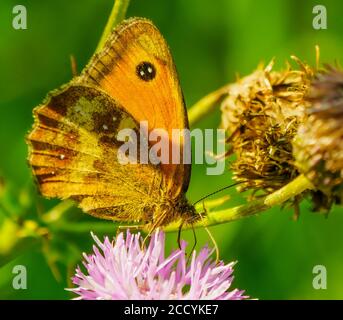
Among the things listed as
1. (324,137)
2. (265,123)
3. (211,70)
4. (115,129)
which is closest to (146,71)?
(115,129)

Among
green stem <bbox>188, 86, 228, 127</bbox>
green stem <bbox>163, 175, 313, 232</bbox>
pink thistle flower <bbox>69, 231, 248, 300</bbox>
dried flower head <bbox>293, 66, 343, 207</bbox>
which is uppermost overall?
green stem <bbox>188, 86, 228, 127</bbox>

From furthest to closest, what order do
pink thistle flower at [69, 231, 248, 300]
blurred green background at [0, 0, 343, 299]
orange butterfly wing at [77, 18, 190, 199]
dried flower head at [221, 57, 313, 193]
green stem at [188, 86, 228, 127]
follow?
blurred green background at [0, 0, 343, 299] → green stem at [188, 86, 228, 127] → dried flower head at [221, 57, 313, 193] → orange butterfly wing at [77, 18, 190, 199] → pink thistle flower at [69, 231, 248, 300]

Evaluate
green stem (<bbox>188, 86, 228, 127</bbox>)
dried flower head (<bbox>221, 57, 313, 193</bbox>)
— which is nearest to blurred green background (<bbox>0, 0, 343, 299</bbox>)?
dried flower head (<bbox>221, 57, 313, 193</bbox>)

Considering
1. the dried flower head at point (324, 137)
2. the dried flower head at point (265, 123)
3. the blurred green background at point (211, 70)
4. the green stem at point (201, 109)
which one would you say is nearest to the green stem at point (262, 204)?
the dried flower head at point (324, 137)

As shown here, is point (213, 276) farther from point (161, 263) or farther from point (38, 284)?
point (38, 284)

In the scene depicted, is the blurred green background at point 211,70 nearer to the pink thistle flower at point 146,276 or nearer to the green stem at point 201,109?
the green stem at point 201,109

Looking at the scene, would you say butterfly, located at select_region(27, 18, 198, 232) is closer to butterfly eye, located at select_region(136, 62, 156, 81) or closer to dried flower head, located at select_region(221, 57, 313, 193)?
butterfly eye, located at select_region(136, 62, 156, 81)

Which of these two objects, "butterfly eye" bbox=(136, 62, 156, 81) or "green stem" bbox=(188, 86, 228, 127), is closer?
"butterfly eye" bbox=(136, 62, 156, 81)

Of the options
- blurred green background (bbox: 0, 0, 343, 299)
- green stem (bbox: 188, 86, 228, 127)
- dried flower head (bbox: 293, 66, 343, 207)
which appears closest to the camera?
dried flower head (bbox: 293, 66, 343, 207)
